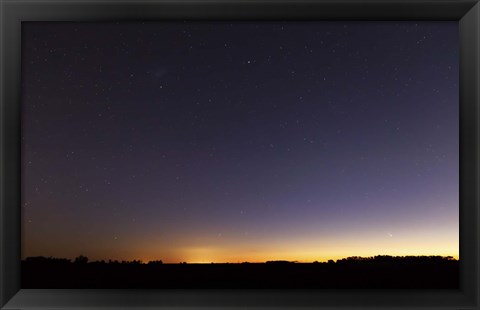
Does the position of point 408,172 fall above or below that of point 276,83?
below

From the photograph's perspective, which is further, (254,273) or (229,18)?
(254,273)

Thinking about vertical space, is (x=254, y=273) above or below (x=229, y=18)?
below

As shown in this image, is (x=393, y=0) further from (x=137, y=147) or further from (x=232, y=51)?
(x=137, y=147)

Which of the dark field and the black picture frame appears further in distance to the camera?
the dark field

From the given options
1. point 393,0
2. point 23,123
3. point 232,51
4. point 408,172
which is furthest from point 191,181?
point 393,0
